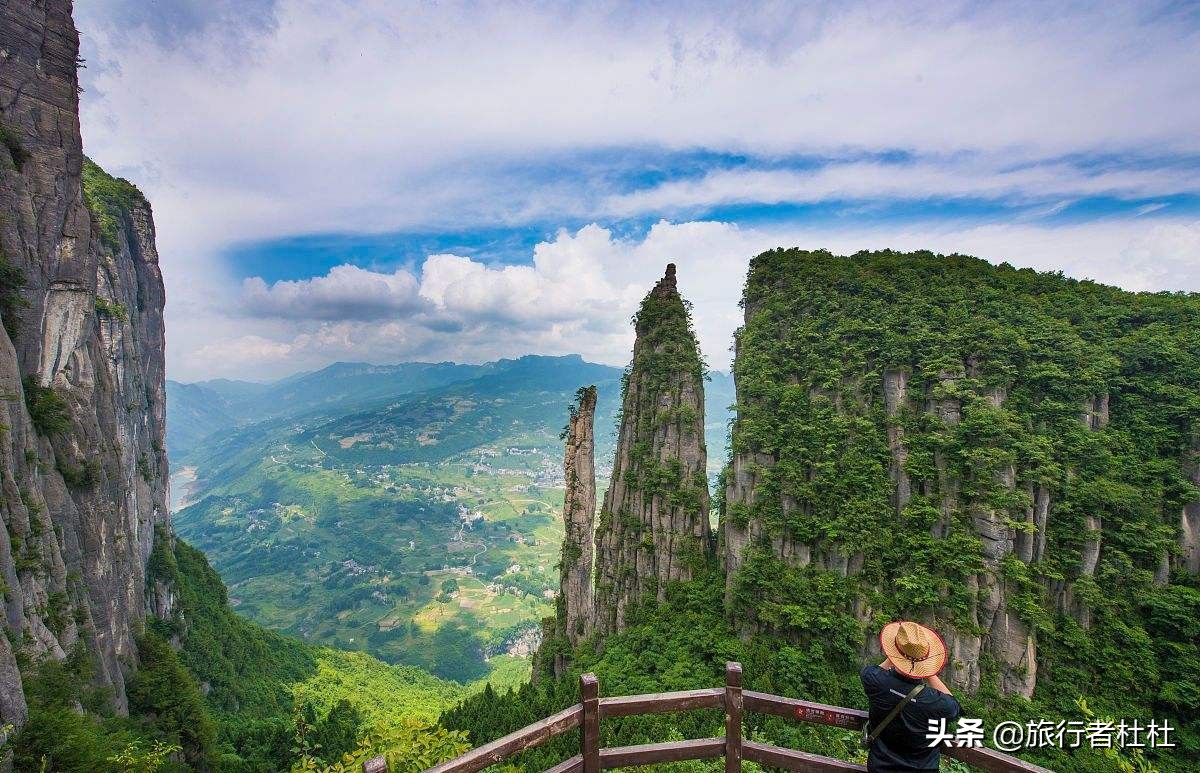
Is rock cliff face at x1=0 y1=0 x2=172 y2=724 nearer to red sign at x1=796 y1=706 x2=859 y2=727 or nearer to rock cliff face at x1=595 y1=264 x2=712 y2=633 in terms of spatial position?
red sign at x1=796 y1=706 x2=859 y2=727

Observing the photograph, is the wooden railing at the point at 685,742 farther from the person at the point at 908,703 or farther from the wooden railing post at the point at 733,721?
the person at the point at 908,703

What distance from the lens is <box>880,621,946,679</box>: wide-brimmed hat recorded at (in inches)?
207

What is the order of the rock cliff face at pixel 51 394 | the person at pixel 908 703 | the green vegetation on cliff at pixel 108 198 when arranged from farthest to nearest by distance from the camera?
the green vegetation on cliff at pixel 108 198, the rock cliff face at pixel 51 394, the person at pixel 908 703

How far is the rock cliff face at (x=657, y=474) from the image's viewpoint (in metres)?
35.3

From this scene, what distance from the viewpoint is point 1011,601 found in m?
25.1

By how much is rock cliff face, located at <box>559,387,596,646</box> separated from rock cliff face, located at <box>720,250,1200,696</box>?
11.7 m

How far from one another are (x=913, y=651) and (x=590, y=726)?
3.92 metres

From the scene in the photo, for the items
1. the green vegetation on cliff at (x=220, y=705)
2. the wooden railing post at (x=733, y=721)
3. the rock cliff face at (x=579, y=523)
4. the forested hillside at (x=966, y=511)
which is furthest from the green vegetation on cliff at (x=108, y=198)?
the wooden railing post at (x=733, y=721)

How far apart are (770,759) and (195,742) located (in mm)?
41743

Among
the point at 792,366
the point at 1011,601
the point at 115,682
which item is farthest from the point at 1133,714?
the point at 115,682

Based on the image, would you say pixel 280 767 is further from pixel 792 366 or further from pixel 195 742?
pixel 792 366

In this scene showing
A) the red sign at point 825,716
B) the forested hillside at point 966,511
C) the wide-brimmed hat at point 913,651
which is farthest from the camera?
the forested hillside at point 966,511

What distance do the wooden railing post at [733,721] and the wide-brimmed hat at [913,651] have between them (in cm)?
184

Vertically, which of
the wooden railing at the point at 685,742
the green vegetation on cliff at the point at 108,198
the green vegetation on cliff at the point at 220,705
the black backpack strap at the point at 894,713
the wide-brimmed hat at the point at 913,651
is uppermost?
the green vegetation on cliff at the point at 108,198
